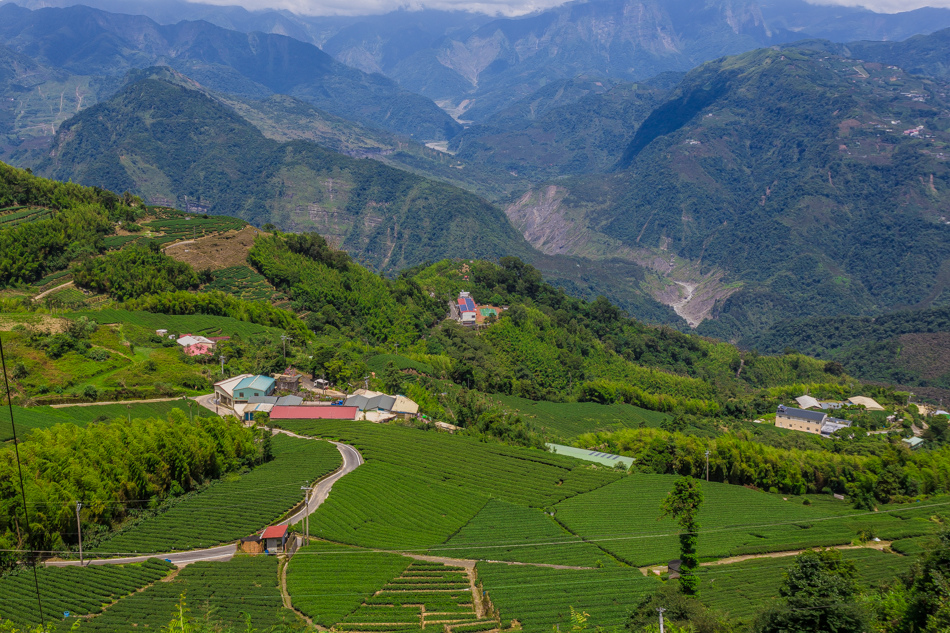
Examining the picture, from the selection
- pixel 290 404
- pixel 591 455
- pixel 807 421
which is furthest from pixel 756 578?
pixel 807 421

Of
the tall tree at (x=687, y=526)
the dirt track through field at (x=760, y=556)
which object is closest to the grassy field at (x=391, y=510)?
the dirt track through field at (x=760, y=556)

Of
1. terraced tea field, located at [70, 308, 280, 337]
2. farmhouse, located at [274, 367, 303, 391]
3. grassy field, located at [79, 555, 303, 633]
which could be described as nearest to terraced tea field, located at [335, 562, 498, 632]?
grassy field, located at [79, 555, 303, 633]

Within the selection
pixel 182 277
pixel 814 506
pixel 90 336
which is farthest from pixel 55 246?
pixel 814 506

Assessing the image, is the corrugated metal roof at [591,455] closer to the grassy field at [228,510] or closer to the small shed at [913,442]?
the grassy field at [228,510]

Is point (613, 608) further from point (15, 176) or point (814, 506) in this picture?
point (15, 176)

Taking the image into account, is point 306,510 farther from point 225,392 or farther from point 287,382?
point 287,382

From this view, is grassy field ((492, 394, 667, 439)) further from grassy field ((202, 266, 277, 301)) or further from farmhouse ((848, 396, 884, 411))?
grassy field ((202, 266, 277, 301))
